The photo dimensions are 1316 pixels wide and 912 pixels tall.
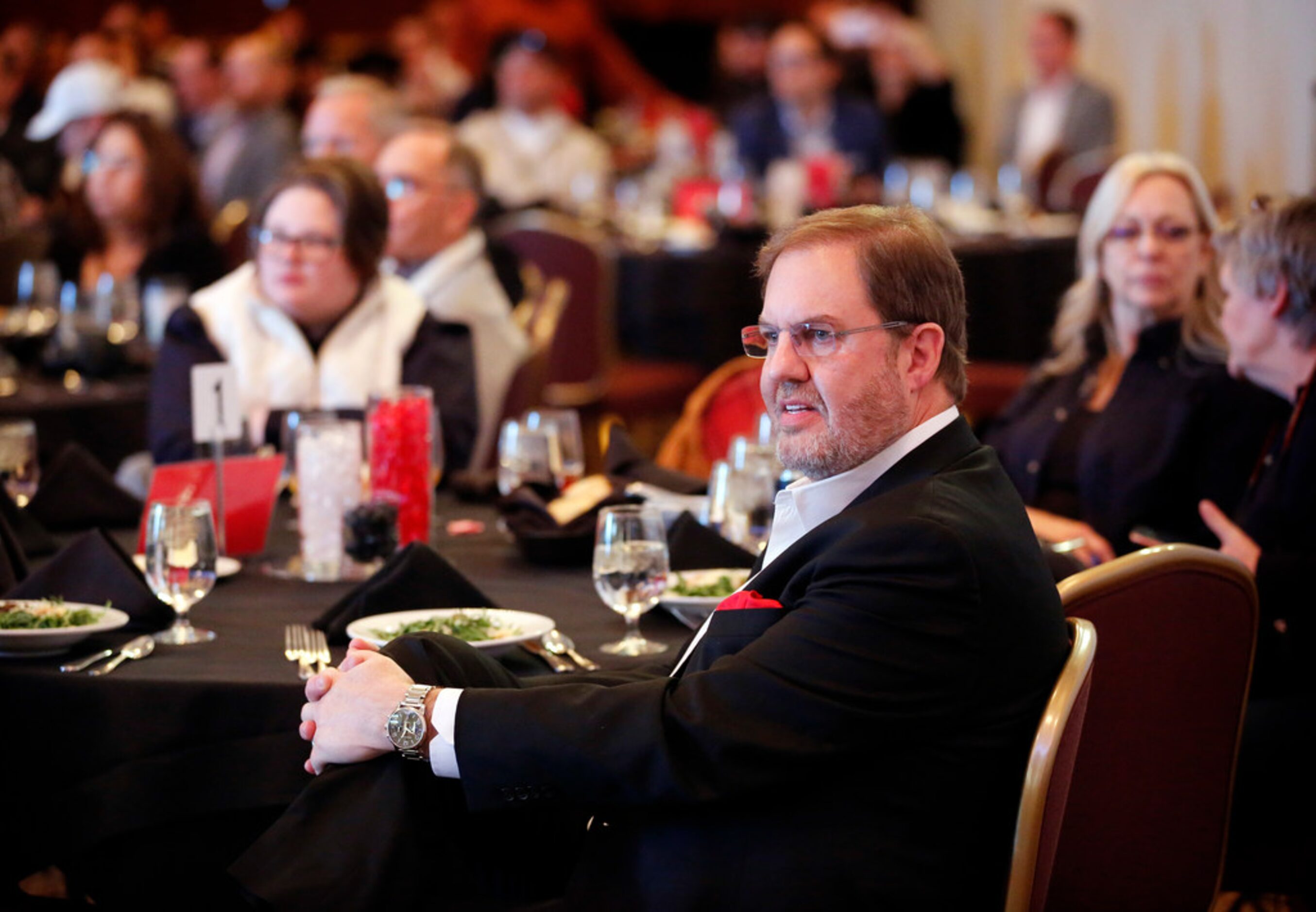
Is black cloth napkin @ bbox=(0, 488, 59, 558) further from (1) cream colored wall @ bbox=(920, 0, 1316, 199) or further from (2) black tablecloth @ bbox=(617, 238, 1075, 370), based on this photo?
(1) cream colored wall @ bbox=(920, 0, 1316, 199)

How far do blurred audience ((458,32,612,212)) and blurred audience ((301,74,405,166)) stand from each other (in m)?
3.16

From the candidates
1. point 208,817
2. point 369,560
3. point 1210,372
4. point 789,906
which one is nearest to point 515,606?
point 369,560

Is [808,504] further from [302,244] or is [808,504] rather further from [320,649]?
[302,244]

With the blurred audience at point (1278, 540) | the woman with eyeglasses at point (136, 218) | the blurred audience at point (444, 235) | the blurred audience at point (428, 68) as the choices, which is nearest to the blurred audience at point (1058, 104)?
the blurred audience at point (428, 68)

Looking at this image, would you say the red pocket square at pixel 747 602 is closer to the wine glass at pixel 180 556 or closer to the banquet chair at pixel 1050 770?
the banquet chair at pixel 1050 770

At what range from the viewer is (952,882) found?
5.01 feet

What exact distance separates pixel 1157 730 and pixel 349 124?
3553mm

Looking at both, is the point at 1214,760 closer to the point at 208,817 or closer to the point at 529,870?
the point at 529,870

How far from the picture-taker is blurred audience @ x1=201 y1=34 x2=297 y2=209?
25.6ft

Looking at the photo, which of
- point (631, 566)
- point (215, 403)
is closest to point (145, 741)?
point (631, 566)

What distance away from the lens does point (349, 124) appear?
4812mm

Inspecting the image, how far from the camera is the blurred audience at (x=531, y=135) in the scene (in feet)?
26.8

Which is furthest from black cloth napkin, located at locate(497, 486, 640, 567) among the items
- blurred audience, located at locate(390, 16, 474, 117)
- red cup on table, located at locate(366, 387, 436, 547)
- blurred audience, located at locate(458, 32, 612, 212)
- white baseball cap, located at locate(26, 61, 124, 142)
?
blurred audience, located at locate(390, 16, 474, 117)

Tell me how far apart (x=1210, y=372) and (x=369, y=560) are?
1602mm
